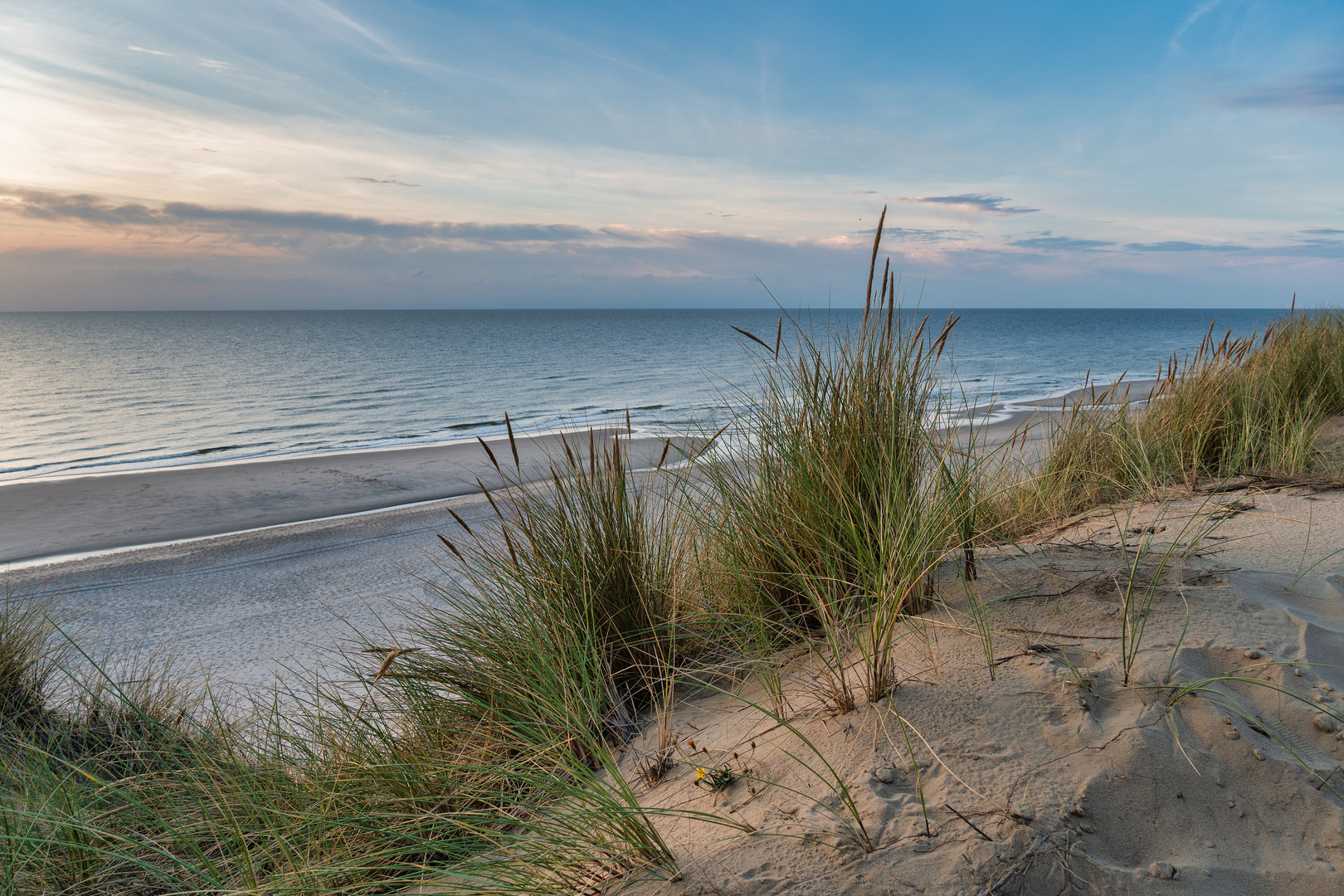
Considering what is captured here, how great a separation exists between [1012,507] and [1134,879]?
314cm

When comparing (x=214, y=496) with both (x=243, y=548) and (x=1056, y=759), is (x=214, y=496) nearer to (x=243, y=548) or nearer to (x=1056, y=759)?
(x=243, y=548)

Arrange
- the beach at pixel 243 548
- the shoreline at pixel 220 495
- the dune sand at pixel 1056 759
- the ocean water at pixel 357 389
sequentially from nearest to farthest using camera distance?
the dune sand at pixel 1056 759
the beach at pixel 243 548
the shoreline at pixel 220 495
the ocean water at pixel 357 389

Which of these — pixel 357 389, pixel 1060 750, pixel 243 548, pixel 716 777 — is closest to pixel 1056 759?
pixel 1060 750

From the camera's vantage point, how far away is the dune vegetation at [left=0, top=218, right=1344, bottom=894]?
5.78ft

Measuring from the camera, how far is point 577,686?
2.20 meters

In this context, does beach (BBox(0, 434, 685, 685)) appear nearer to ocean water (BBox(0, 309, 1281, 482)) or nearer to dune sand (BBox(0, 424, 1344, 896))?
dune sand (BBox(0, 424, 1344, 896))

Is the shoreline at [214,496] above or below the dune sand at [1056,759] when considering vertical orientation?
below

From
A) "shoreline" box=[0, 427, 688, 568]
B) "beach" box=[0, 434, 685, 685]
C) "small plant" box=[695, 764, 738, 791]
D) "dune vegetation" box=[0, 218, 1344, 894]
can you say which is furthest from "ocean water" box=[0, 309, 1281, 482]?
"beach" box=[0, 434, 685, 685]

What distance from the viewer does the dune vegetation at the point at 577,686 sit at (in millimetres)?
1763

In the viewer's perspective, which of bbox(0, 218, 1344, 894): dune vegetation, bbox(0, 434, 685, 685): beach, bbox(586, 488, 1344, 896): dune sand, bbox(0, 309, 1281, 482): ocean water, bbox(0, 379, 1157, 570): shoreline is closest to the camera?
bbox(586, 488, 1344, 896): dune sand

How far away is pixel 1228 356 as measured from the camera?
536 cm

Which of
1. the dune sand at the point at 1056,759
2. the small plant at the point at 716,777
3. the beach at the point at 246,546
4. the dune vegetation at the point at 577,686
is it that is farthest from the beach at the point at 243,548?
the dune sand at the point at 1056,759

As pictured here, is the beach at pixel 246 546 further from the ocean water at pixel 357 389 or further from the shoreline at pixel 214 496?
the ocean water at pixel 357 389

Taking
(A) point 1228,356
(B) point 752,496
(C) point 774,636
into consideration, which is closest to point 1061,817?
(C) point 774,636
